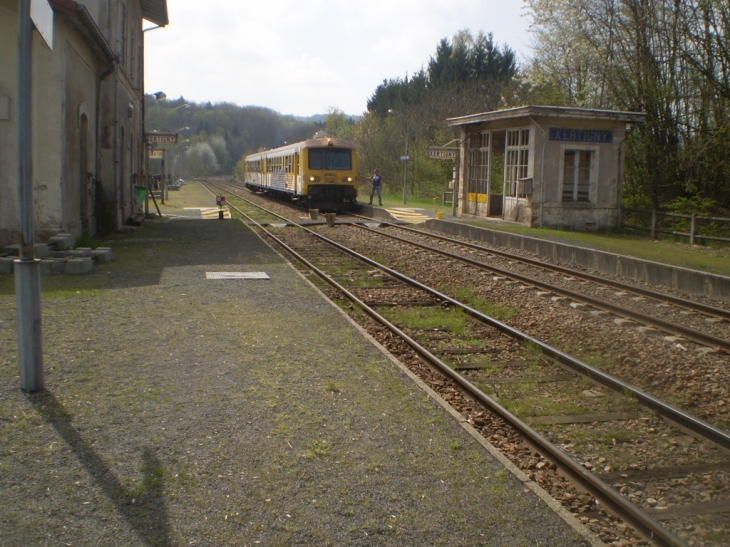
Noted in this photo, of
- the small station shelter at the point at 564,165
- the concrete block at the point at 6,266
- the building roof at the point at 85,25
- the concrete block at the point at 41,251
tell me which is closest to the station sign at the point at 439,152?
the small station shelter at the point at 564,165

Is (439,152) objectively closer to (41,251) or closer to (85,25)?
(85,25)

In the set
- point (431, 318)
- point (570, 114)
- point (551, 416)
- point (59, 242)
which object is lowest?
point (551, 416)

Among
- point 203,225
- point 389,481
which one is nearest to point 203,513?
point 389,481

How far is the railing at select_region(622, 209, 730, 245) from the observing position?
57.7ft

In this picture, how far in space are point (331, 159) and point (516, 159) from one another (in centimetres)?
878

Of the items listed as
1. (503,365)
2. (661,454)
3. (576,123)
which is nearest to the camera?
(661,454)

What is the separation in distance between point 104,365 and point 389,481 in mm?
3157

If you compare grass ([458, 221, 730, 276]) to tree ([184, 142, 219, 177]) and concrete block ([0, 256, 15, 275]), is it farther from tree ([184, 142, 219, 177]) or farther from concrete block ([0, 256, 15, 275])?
tree ([184, 142, 219, 177])

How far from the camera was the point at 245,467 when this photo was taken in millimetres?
4270

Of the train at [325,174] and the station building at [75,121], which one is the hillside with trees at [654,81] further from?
the station building at [75,121]

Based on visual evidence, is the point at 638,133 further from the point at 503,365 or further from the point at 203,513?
the point at 203,513

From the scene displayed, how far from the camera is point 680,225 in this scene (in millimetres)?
21234

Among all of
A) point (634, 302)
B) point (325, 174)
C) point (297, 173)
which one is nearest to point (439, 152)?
point (325, 174)

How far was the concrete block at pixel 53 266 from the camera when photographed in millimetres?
11031
